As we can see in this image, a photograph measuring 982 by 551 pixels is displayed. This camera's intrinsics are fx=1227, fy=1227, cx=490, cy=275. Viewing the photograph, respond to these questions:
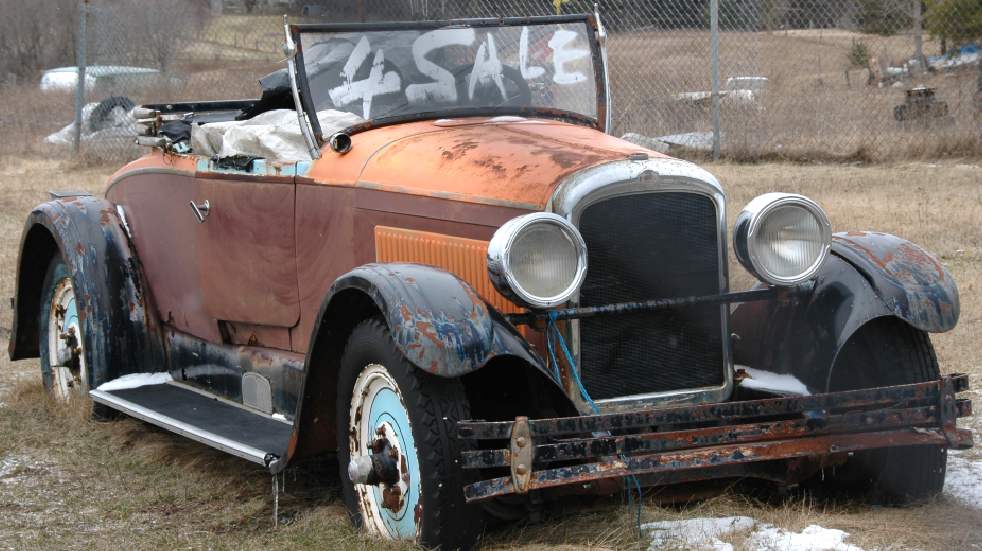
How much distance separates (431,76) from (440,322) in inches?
61.0

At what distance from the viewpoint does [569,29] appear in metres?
5.04

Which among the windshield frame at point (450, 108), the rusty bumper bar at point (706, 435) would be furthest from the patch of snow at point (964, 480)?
the windshield frame at point (450, 108)

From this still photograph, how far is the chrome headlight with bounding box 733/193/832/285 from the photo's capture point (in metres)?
3.88

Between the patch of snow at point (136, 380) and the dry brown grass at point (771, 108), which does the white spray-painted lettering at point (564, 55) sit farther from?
the dry brown grass at point (771, 108)

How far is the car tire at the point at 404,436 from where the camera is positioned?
3.47m

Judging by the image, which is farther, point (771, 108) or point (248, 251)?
point (771, 108)

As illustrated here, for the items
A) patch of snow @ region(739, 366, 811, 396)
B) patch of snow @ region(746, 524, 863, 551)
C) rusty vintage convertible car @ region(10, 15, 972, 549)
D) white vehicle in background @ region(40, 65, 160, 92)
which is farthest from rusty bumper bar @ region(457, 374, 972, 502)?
white vehicle in background @ region(40, 65, 160, 92)

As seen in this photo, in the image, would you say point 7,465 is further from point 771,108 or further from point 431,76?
point 771,108

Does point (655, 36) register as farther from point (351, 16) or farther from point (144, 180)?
point (144, 180)

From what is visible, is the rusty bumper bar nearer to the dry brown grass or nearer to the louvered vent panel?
the louvered vent panel

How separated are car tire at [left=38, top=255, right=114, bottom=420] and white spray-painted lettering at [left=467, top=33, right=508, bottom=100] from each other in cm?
213

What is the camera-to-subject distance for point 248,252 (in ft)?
15.9

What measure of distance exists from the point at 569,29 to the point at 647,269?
5.04 ft

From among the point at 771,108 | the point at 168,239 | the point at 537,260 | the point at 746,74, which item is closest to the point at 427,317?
the point at 537,260
